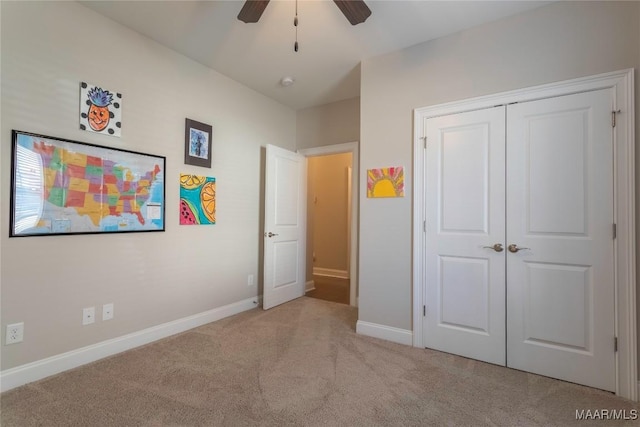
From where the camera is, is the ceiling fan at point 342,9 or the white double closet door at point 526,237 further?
the white double closet door at point 526,237

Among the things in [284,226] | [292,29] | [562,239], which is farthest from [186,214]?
[562,239]

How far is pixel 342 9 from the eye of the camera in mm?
1908

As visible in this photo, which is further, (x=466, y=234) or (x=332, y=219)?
(x=332, y=219)

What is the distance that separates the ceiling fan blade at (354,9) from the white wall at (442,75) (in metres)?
0.97

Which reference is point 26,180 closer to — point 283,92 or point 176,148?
point 176,148

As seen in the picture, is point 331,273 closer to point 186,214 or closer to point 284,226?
point 284,226

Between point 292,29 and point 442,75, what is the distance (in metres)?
1.37

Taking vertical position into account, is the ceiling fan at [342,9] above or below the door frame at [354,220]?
above

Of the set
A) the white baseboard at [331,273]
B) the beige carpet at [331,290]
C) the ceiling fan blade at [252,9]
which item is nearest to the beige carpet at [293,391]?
the beige carpet at [331,290]

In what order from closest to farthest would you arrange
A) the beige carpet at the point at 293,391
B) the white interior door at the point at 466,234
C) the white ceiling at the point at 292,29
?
the beige carpet at the point at 293,391 < the white ceiling at the point at 292,29 < the white interior door at the point at 466,234

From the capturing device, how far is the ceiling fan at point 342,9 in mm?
1825

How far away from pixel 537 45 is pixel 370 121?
140 centimetres

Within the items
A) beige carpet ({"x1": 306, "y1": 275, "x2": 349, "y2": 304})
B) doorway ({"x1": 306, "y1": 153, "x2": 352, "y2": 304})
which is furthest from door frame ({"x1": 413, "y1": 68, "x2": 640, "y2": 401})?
doorway ({"x1": 306, "y1": 153, "x2": 352, "y2": 304})

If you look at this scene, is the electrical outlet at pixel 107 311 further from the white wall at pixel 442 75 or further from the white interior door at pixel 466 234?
the white interior door at pixel 466 234
